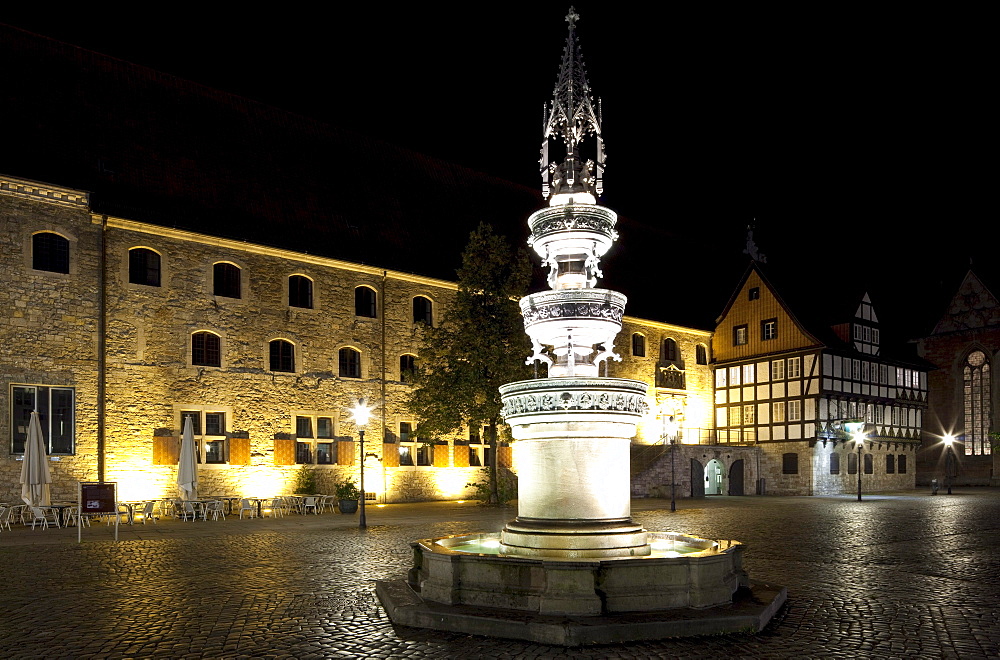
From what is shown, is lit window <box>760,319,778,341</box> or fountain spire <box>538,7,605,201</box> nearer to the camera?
fountain spire <box>538,7,605,201</box>

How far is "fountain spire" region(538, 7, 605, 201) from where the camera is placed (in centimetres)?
1141

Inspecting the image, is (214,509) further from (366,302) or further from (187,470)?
(366,302)

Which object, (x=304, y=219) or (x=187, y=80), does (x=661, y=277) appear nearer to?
(x=304, y=219)

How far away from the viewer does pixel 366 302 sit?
34.7 metres

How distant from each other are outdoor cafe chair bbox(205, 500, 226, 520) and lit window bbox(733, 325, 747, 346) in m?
29.4

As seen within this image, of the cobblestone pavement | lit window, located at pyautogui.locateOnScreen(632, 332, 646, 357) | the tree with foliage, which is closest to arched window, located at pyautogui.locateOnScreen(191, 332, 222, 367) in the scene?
the tree with foliage

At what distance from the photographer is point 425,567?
408 inches

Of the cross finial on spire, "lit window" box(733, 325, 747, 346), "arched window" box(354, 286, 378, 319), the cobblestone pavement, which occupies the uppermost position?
the cross finial on spire

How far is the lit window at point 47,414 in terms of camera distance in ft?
83.3

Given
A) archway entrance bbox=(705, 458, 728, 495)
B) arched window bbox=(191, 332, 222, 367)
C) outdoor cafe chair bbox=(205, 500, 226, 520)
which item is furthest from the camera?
archway entrance bbox=(705, 458, 728, 495)

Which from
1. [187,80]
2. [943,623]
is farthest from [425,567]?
[187,80]

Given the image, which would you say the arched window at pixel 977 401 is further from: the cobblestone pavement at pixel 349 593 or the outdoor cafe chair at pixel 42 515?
the outdoor cafe chair at pixel 42 515

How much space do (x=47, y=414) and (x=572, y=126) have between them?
20968 mm

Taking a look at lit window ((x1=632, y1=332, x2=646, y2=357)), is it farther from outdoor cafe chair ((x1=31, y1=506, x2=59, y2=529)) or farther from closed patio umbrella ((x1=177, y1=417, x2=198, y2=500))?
outdoor cafe chair ((x1=31, y1=506, x2=59, y2=529))
